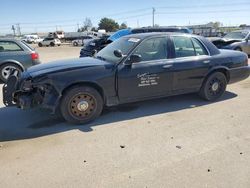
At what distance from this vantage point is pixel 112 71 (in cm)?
483

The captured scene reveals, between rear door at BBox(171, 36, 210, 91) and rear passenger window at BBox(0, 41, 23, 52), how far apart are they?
573cm

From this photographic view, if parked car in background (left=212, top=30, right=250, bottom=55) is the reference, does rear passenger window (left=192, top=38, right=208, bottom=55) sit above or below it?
above

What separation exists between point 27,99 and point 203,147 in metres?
2.96

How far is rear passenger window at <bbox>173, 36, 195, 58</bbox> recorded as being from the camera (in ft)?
18.1

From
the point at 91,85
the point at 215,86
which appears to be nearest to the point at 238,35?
the point at 215,86

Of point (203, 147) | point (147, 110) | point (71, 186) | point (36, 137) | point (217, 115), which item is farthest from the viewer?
point (147, 110)

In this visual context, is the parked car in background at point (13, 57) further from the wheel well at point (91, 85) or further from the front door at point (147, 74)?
the front door at point (147, 74)

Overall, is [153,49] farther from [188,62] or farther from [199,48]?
→ [199,48]

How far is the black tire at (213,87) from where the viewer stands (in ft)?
19.5

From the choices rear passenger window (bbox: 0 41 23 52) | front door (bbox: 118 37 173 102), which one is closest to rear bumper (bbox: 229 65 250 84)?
front door (bbox: 118 37 173 102)

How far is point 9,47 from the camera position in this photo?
880 centimetres

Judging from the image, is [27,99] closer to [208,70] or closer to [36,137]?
[36,137]

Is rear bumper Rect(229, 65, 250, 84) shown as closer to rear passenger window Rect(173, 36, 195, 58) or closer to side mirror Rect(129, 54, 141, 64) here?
rear passenger window Rect(173, 36, 195, 58)

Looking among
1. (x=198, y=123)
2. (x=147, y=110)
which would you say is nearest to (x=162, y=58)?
(x=147, y=110)
